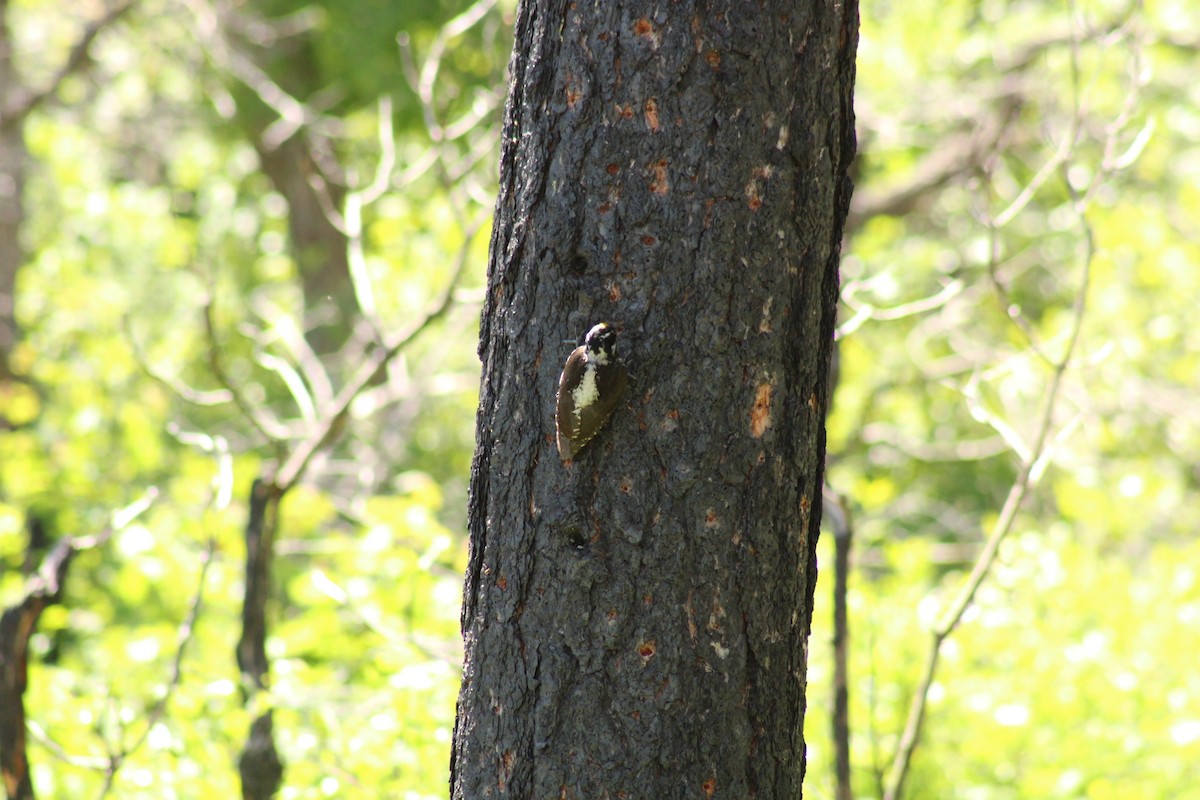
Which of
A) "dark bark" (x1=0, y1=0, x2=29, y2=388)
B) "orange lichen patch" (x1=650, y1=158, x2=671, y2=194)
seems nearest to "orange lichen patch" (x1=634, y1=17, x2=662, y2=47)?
"orange lichen patch" (x1=650, y1=158, x2=671, y2=194)

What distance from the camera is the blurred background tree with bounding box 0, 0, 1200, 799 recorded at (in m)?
2.65

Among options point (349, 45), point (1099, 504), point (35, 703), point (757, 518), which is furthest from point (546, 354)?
point (349, 45)

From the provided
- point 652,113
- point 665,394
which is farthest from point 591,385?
point 652,113

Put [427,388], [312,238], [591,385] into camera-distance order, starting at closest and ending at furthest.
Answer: [591,385] < [427,388] < [312,238]

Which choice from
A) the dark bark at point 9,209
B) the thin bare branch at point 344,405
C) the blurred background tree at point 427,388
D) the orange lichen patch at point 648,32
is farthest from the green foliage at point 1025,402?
the dark bark at point 9,209

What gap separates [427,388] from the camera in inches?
196

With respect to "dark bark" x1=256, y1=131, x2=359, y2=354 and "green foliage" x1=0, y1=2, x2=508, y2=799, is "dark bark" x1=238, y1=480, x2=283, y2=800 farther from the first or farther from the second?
"dark bark" x1=256, y1=131, x2=359, y2=354

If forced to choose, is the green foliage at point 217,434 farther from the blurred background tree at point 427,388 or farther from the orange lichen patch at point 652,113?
the orange lichen patch at point 652,113

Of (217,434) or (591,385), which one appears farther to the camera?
(217,434)

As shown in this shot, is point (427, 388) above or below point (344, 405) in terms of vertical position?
above

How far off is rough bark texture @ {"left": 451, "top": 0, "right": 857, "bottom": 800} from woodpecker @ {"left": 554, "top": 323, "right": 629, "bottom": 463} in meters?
0.02

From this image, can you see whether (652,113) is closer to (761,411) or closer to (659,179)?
(659,179)

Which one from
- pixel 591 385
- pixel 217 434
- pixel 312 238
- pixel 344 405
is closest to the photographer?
pixel 591 385

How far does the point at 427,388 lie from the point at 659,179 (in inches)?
152
